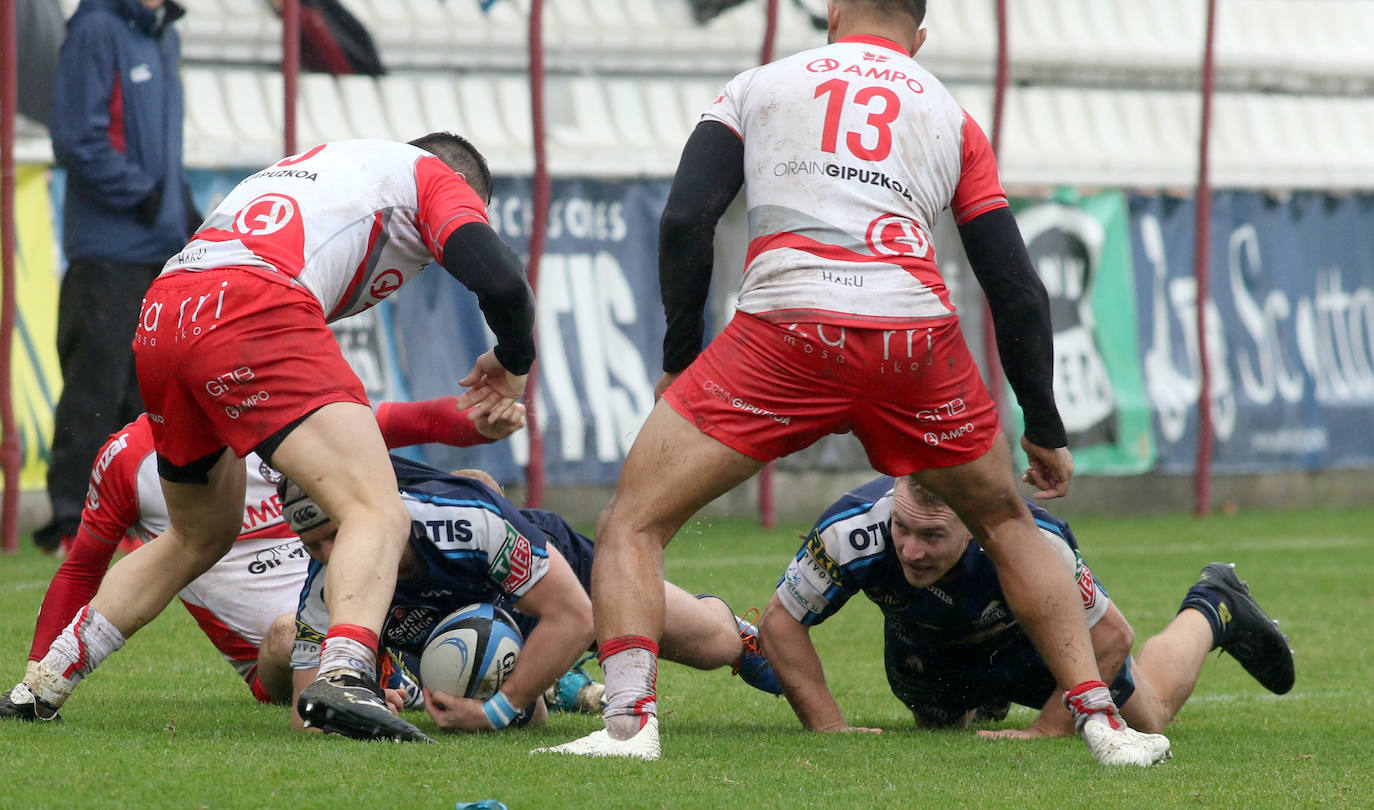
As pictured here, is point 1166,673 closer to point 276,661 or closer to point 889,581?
point 889,581

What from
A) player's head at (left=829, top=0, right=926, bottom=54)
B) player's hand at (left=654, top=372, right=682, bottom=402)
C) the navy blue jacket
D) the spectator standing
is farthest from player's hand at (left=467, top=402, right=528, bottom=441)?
the navy blue jacket

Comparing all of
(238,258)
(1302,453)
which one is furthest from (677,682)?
(1302,453)

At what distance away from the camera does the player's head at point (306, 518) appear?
15.4 feet

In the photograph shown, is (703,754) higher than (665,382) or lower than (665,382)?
lower

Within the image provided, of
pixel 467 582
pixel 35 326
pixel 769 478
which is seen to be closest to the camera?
pixel 467 582

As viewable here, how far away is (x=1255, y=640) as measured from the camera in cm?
594

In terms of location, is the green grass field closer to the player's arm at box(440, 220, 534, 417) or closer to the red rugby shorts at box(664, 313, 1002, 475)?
the red rugby shorts at box(664, 313, 1002, 475)

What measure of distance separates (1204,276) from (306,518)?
34.2 ft

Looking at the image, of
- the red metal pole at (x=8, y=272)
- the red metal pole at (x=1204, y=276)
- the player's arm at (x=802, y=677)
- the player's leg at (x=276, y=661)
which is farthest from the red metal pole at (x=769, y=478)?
the player's arm at (x=802, y=677)

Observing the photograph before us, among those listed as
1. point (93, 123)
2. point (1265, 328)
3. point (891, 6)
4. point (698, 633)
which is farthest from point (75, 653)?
point (1265, 328)

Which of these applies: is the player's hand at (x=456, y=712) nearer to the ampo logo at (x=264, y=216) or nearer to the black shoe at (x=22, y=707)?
the black shoe at (x=22, y=707)

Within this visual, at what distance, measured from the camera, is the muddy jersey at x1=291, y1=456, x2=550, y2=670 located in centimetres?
481

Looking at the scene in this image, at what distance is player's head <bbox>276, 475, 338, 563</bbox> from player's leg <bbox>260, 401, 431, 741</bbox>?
34cm

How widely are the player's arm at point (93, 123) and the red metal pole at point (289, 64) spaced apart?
122cm
